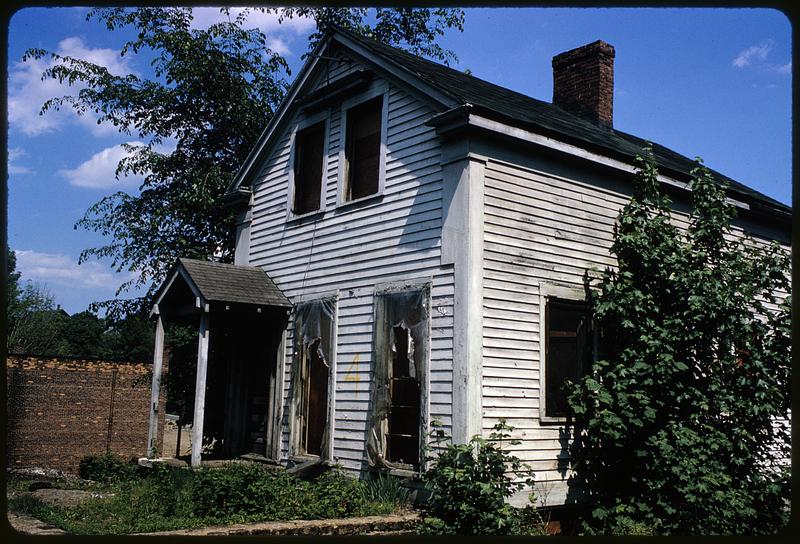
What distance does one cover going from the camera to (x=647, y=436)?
10.8 meters

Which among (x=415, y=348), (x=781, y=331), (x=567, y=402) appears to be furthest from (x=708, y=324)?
(x=415, y=348)

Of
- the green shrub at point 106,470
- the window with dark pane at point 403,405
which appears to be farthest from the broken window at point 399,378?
the green shrub at point 106,470

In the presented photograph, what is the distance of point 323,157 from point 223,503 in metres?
6.42

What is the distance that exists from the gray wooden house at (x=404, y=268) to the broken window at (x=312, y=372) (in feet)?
0.11

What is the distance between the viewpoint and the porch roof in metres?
13.1

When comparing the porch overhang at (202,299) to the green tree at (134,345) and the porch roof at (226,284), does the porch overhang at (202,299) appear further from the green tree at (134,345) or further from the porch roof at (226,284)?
the green tree at (134,345)

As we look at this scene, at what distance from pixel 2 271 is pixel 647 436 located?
8.69m

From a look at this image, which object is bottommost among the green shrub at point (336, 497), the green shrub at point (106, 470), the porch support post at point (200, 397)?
the green shrub at point (106, 470)

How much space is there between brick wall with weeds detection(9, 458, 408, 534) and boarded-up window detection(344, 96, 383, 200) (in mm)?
4654

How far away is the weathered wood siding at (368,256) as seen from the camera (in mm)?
10758

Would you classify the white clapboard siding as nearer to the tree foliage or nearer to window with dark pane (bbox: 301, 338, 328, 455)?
window with dark pane (bbox: 301, 338, 328, 455)

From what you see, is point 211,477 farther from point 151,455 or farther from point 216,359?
point 216,359

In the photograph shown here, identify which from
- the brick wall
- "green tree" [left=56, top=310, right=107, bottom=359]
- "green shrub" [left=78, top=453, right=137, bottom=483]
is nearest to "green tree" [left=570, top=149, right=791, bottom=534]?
"green shrub" [left=78, top=453, right=137, bottom=483]

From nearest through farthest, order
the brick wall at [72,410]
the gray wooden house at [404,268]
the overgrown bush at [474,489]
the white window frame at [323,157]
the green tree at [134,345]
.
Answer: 1. the overgrown bush at [474,489]
2. the gray wooden house at [404,268]
3. the white window frame at [323,157]
4. the brick wall at [72,410]
5. the green tree at [134,345]
